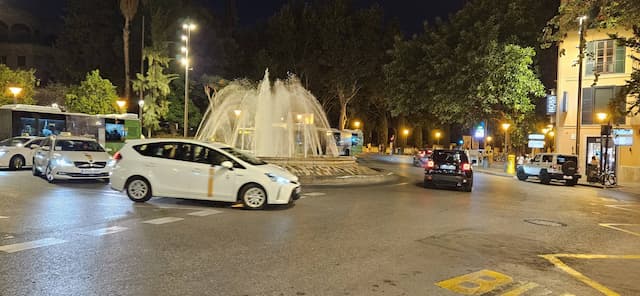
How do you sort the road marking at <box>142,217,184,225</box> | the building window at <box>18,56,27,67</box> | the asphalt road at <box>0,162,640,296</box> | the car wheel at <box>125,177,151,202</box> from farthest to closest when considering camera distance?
the building window at <box>18,56,27,67</box>
the car wheel at <box>125,177,151,202</box>
the road marking at <box>142,217,184,225</box>
the asphalt road at <box>0,162,640,296</box>

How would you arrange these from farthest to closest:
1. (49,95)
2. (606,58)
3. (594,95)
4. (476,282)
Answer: (49,95), (594,95), (606,58), (476,282)

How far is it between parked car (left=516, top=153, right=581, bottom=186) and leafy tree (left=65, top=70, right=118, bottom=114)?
30135 mm

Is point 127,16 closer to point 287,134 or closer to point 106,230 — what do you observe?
point 287,134

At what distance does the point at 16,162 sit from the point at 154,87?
2003 cm

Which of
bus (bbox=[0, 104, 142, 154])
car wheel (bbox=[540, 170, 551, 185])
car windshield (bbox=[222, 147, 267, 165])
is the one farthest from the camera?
car wheel (bbox=[540, 170, 551, 185])

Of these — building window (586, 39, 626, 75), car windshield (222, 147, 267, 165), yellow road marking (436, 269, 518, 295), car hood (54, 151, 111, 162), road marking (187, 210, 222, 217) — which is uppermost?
building window (586, 39, 626, 75)

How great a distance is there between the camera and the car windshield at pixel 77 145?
16.7 m

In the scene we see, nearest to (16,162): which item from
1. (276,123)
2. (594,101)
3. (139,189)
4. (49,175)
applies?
(49,175)

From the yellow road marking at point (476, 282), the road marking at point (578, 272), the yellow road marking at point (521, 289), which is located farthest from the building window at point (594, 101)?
the yellow road marking at point (521, 289)

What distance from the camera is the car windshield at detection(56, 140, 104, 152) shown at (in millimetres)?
16684

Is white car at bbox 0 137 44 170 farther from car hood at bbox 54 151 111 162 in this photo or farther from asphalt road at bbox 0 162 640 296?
asphalt road at bbox 0 162 640 296

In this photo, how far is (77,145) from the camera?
17.1 meters

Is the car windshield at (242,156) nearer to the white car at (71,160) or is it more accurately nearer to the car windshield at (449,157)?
the white car at (71,160)

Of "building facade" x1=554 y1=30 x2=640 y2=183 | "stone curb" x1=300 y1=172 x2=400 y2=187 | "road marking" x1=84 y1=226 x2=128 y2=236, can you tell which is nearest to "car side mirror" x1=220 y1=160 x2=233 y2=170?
"road marking" x1=84 y1=226 x2=128 y2=236
